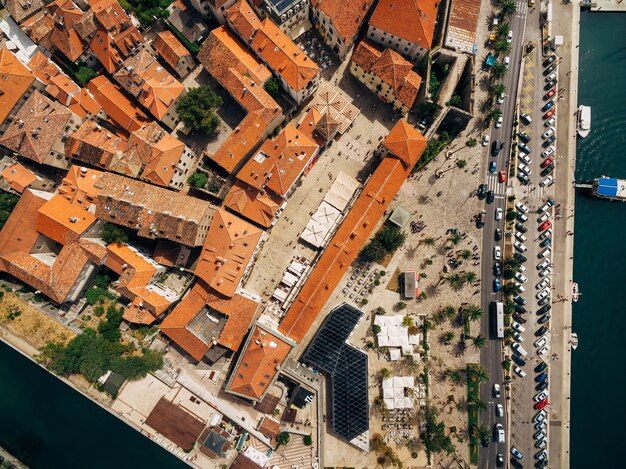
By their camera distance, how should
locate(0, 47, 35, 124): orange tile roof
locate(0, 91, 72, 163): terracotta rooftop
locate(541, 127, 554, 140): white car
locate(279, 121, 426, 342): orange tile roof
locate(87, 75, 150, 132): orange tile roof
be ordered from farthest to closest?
locate(541, 127, 554, 140): white car → locate(87, 75, 150, 132): orange tile roof → locate(279, 121, 426, 342): orange tile roof → locate(0, 47, 35, 124): orange tile roof → locate(0, 91, 72, 163): terracotta rooftop

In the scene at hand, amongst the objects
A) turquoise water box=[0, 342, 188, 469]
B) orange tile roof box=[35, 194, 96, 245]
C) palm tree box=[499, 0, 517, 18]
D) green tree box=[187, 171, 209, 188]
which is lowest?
turquoise water box=[0, 342, 188, 469]

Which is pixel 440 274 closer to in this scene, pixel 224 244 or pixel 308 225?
pixel 308 225

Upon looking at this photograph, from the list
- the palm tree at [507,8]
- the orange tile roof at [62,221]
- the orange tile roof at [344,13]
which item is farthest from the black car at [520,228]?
the orange tile roof at [62,221]

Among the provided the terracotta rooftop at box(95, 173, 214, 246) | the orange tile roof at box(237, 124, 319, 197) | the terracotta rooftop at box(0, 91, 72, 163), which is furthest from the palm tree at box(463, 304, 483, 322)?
the terracotta rooftop at box(0, 91, 72, 163)

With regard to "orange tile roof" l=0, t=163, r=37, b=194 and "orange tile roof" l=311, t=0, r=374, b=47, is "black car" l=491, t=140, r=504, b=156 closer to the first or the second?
"orange tile roof" l=311, t=0, r=374, b=47

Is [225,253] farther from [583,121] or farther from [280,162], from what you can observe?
[583,121]

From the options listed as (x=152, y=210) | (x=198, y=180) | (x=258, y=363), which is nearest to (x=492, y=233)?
(x=258, y=363)

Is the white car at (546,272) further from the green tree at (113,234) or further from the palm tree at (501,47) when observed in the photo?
the green tree at (113,234)

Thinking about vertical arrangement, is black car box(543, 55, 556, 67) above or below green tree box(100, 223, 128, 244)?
above
